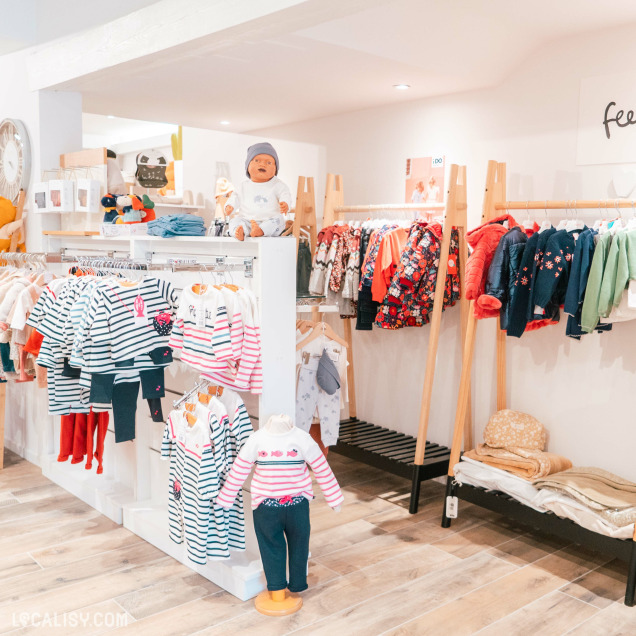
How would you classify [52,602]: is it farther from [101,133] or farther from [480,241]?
[101,133]

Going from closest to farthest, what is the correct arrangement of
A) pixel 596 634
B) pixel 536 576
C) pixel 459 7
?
pixel 596 634, pixel 459 7, pixel 536 576

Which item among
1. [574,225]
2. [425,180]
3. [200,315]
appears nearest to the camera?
[200,315]

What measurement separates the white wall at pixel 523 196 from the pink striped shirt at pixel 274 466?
5.12 feet

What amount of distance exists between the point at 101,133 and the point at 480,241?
5.99 meters

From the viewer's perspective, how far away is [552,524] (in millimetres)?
3039

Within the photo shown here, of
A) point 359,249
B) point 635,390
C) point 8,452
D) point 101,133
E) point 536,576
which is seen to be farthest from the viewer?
point 101,133

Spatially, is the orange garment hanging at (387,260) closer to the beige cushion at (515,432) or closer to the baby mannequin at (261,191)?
the baby mannequin at (261,191)

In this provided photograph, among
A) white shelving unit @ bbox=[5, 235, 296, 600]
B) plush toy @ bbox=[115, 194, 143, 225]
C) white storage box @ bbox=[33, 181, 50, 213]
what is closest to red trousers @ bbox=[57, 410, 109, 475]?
white shelving unit @ bbox=[5, 235, 296, 600]

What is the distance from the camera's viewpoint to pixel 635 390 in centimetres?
325

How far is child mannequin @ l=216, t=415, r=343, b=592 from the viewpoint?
258cm

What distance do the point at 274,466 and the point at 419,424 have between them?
139cm

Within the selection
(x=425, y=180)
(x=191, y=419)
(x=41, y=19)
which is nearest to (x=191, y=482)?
(x=191, y=419)

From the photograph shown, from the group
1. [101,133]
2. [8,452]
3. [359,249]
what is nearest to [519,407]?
[359,249]

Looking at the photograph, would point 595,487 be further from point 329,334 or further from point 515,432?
point 329,334
